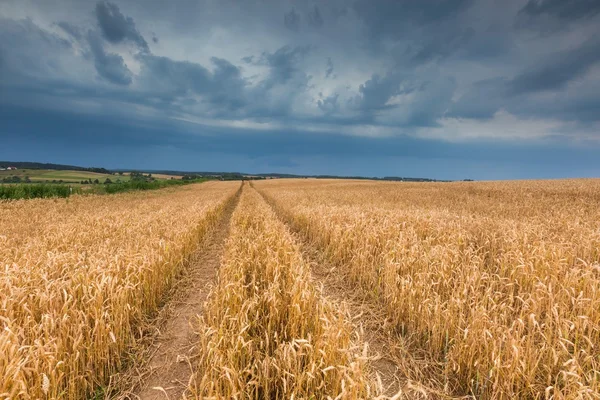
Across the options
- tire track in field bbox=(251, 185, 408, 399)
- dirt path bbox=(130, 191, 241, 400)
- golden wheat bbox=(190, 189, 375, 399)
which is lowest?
dirt path bbox=(130, 191, 241, 400)

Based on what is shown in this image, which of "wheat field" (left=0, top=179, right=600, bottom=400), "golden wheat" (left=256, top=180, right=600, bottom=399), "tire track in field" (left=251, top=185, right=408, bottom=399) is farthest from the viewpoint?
"tire track in field" (left=251, top=185, right=408, bottom=399)

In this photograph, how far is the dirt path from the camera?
3.59 m

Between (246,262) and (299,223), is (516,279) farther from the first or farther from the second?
(299,223)

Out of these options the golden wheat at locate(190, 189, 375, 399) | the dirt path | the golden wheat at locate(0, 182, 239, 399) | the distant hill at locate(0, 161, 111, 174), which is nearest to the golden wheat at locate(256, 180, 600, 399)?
the golden wheat at locate(190, 189, 375, 399)

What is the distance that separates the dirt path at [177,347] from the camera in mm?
3588


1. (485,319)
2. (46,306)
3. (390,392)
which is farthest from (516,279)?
(46,306)

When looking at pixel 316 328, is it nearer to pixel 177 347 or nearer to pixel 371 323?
pixel 371 323

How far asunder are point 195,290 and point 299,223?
26.9 ft

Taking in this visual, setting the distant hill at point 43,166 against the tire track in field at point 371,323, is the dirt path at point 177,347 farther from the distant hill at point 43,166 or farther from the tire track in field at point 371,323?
the distant hill at point 43,166

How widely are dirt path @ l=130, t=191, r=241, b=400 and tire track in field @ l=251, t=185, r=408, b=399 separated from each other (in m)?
2.37

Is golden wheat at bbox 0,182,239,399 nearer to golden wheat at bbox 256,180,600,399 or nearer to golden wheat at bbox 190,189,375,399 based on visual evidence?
golden wheat at bbox 190,189,375,399

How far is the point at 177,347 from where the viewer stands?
4.47 meters

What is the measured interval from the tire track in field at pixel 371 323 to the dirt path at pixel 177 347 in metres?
2.37

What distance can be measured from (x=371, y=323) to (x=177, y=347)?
349 centimetres
